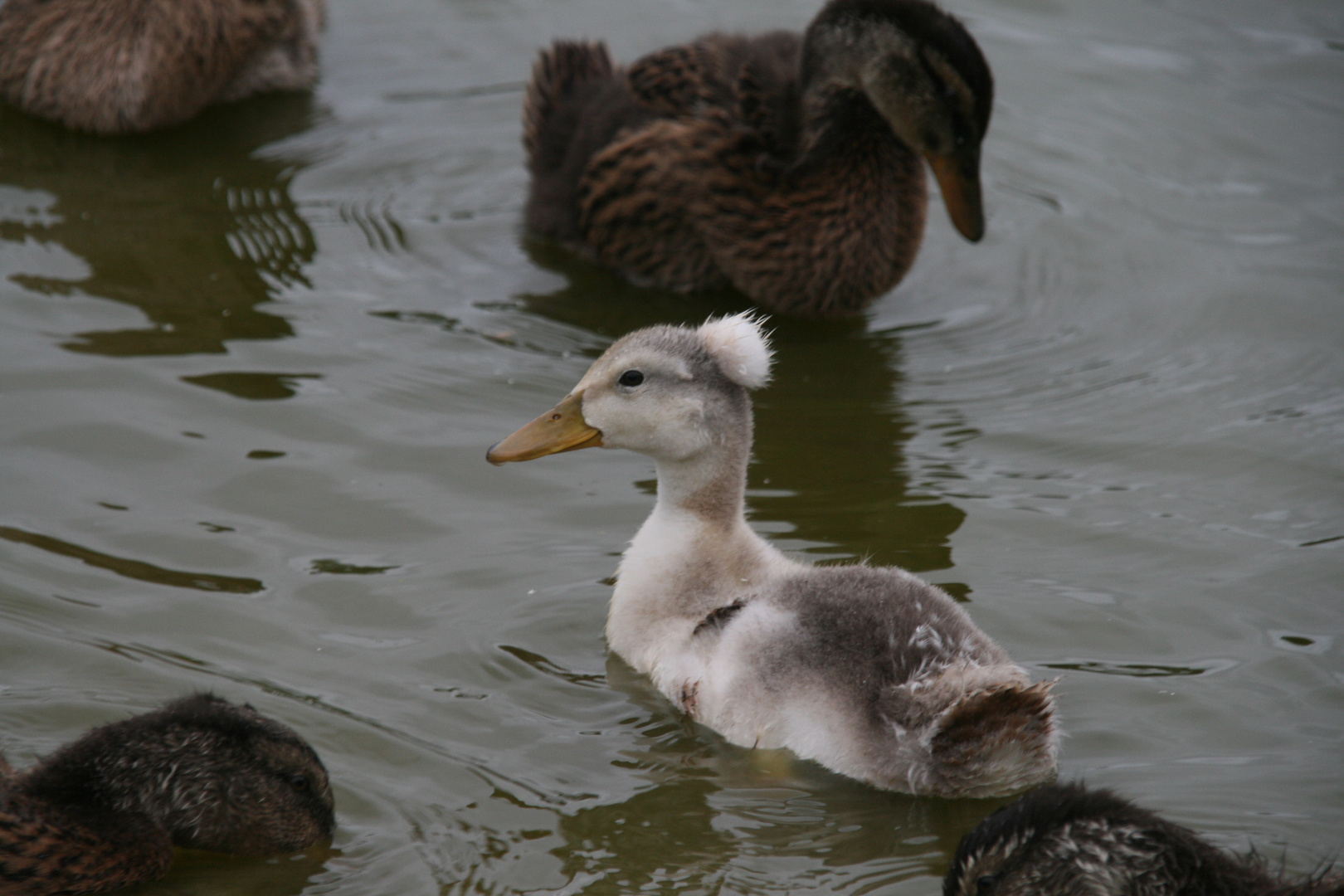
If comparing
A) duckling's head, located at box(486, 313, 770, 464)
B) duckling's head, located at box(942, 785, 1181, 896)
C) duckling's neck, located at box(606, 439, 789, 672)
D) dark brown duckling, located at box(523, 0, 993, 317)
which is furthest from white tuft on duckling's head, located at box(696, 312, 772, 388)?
dark brown duckling, located at box(523, 0, 993, 317)

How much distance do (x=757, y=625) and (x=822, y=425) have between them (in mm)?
2179

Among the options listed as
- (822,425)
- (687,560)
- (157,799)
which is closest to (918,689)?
(687,560)

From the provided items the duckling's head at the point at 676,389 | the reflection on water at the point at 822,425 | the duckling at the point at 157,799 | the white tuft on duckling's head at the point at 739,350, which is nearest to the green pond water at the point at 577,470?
the reflection on water at the point at 822,425

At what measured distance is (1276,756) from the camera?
4.82 meters

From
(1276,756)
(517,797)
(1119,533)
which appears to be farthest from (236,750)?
(1119,533)

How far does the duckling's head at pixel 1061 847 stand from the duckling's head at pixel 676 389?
1.91 meters

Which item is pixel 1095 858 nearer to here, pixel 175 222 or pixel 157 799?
pixel 157 799

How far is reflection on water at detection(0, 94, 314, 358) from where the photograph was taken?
7453mm

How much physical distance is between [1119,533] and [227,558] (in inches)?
136

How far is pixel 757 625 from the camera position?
193 inches

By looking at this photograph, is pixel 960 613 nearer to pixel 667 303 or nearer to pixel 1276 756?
pixel 1276 756

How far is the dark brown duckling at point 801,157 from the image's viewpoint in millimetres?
7422

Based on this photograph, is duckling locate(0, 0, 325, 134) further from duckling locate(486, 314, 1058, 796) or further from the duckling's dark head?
the duckling's dark head

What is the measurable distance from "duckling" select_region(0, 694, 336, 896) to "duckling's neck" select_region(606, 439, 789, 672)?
134 centimetres
